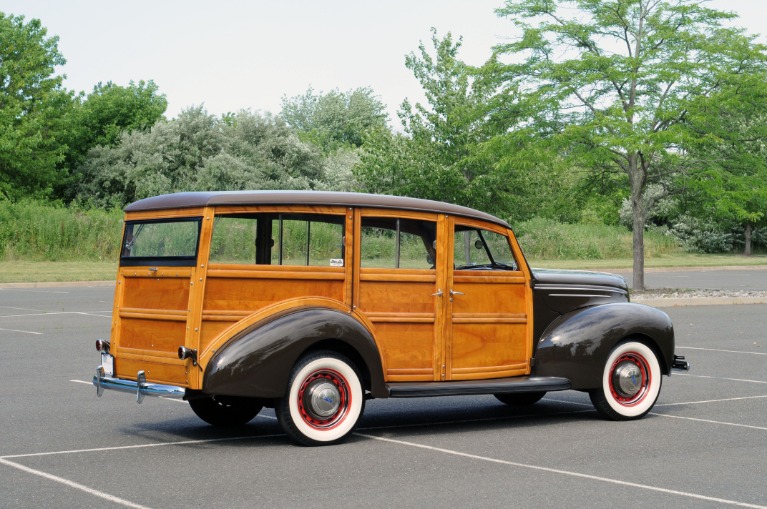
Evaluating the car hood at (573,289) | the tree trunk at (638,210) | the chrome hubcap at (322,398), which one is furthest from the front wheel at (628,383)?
the tree trunk at (638,210)

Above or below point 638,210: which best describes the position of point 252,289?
below

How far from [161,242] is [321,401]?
1.73 meters

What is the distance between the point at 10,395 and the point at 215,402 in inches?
103

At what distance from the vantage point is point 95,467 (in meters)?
6.68

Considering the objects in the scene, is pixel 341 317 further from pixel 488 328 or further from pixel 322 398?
pixel 488 328

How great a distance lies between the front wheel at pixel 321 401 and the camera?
729cm

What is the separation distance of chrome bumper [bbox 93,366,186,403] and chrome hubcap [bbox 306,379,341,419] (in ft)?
2.94

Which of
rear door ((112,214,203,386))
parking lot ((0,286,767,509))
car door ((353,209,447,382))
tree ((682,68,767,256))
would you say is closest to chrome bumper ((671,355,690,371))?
parking lot ((0,286,767,509))

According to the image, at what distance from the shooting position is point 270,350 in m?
7.20

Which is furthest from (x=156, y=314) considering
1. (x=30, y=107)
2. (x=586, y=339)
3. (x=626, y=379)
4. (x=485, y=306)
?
(x=30, y=107)

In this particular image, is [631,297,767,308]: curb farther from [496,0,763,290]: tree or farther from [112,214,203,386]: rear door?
[112,214,203,386]: rear door

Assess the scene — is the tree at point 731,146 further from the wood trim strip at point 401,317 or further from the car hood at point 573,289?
the wood trim strip at point 401,317

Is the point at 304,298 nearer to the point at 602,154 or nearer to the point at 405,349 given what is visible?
the point at 405,349

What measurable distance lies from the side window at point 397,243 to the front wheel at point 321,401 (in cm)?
88
